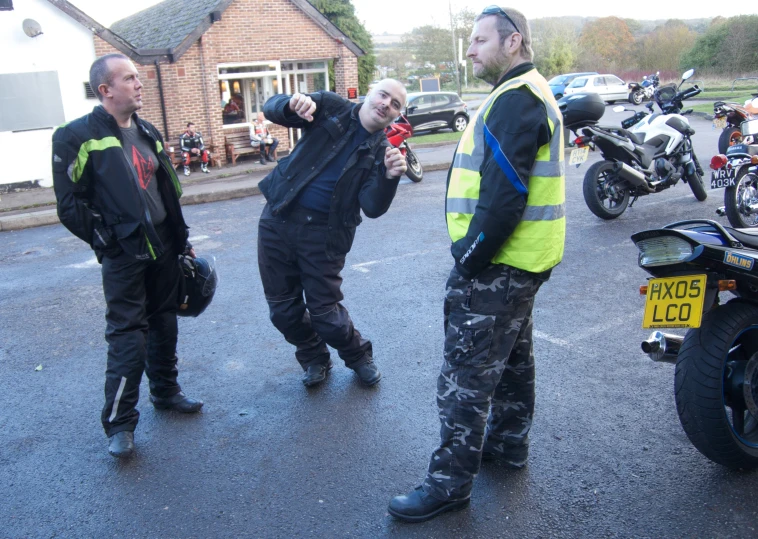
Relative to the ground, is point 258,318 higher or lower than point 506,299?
lower

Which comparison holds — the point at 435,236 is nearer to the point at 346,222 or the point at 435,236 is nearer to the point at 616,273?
the point at 616,273

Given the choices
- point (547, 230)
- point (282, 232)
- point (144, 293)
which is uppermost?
point (547, 230)

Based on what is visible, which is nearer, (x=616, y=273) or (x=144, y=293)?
(x=144, y=293)

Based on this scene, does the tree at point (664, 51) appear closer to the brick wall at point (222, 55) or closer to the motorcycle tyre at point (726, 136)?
the brick wall at point (222, 55)

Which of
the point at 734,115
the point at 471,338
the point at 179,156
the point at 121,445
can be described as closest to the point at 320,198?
the point at 471,338

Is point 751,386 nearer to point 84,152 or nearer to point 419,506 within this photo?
point 419,506

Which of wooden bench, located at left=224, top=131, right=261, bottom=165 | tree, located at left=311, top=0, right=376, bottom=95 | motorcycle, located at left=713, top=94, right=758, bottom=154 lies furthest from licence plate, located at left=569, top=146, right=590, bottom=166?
tree, located at left=311, top=0, right=376, bottom=95

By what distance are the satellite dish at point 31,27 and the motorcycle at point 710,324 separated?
14.2 m

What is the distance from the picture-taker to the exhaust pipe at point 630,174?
7.74 metres

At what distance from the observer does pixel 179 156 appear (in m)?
16.8

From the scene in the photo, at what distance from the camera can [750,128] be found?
25.4ft

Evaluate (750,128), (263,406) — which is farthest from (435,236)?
(263,406)

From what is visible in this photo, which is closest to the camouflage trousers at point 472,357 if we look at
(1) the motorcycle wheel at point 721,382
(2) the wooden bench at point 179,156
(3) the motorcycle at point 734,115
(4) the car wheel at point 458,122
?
(1) the motorcycle wheel at point 721,382

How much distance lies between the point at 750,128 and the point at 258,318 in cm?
617
